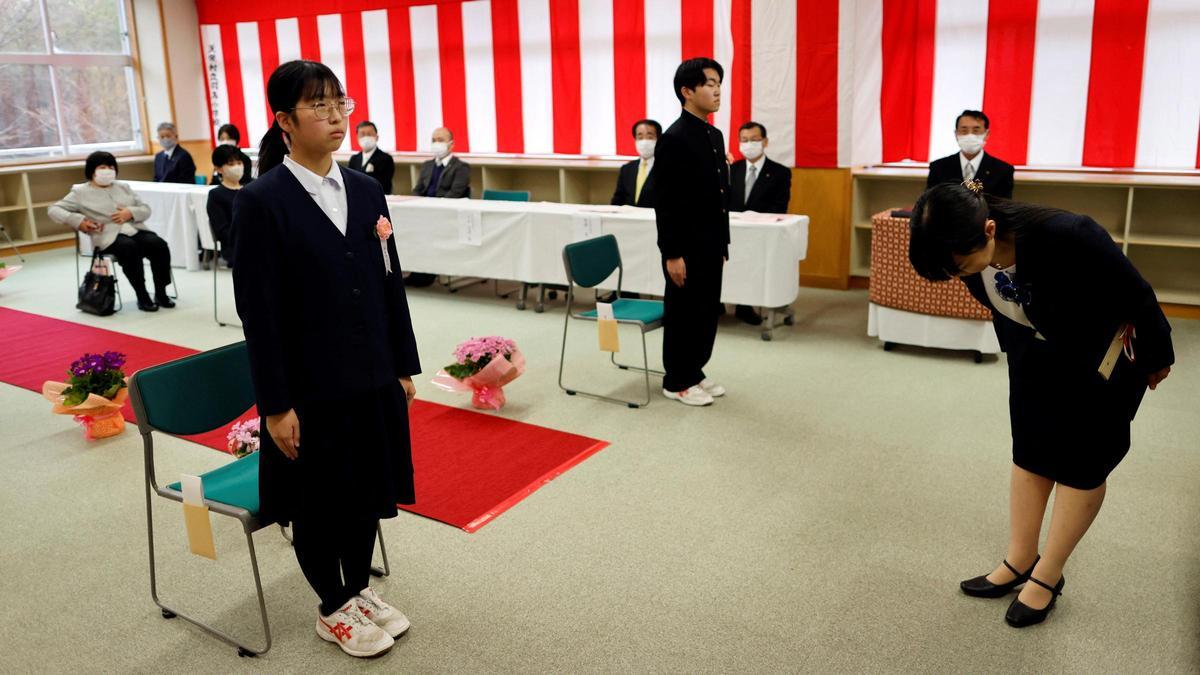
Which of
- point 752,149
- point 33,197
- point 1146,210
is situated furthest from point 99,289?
point 1146,210

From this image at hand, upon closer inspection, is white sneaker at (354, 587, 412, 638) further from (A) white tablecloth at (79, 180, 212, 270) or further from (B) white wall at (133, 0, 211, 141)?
(B) white wall at (133, 0, 211, 141)

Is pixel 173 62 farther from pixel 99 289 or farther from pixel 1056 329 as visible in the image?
pixel 1056 329

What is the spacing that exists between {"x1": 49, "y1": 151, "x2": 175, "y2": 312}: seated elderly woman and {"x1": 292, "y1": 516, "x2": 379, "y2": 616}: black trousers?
489cm

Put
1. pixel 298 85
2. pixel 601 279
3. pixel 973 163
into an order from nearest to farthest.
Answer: pixel 298 85, pixel 601 279, pixel 973 163

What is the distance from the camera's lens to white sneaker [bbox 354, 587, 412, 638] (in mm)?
2506

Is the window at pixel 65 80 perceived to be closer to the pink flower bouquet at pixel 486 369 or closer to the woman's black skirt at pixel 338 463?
the pink flower bouquet at pixel 486 369

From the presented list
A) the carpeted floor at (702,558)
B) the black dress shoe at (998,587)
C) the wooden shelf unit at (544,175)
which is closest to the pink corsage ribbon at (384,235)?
the carpeted floor at (702,558)

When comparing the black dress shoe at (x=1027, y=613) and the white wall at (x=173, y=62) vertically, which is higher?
the white wall at (x=173, y=62)

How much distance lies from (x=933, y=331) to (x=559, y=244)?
2425 mm

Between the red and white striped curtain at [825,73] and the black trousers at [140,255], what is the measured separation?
3.30m

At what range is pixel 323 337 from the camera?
7.05 ft

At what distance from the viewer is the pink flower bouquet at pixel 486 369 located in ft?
13.9

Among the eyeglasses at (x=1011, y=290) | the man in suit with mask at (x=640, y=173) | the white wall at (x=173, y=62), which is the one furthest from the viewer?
the white wall at (x=173, y=62)

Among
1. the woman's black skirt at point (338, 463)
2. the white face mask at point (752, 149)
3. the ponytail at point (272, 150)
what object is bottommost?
the woman's black skirt at point (338, 463)
